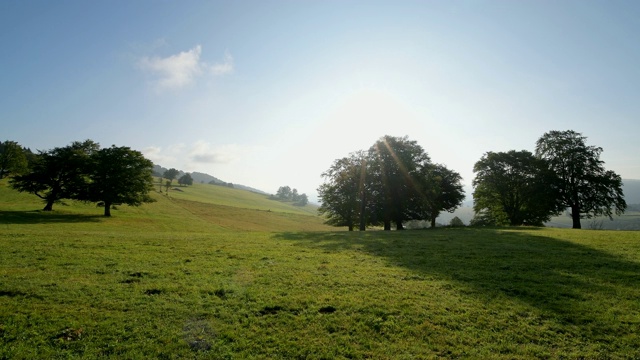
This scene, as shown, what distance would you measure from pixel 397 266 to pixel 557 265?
30.0ft

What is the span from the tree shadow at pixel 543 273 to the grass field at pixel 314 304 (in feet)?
0.28

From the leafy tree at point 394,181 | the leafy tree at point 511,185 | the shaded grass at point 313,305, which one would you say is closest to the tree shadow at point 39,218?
the shaded grass at point 313,305

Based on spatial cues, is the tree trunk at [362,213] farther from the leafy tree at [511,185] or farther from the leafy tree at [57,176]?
the leafy tree at [57,176]

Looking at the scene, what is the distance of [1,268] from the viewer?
14.9 metres

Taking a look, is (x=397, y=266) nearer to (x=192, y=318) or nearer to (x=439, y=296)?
(x=439, y=296)

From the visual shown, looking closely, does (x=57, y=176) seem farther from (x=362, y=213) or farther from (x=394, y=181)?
(x=394, y=181)

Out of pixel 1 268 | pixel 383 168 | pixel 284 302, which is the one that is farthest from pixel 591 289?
pixel 383 168

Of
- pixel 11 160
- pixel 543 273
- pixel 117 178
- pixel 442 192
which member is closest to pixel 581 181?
pixel 442 192

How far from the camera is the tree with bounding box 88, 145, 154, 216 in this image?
58.7m

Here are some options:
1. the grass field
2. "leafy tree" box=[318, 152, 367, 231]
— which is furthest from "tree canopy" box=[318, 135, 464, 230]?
the grass field

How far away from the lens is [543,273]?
15812mm

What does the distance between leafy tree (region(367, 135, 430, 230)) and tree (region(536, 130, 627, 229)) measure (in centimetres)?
2238

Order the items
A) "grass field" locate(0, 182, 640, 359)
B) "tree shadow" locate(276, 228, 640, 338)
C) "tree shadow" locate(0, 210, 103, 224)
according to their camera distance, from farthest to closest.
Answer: "tree shadow" locate(0, 210, 103, 224) → "tree shadow" locate(276, 228, 640, 338) → "grass field" locate(0, 182, 640, 359)

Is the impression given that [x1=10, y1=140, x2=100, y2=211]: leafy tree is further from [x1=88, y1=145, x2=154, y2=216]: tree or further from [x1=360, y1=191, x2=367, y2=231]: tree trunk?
[x1=360, y1=191, x2=367, y2=231]: tree trunk
